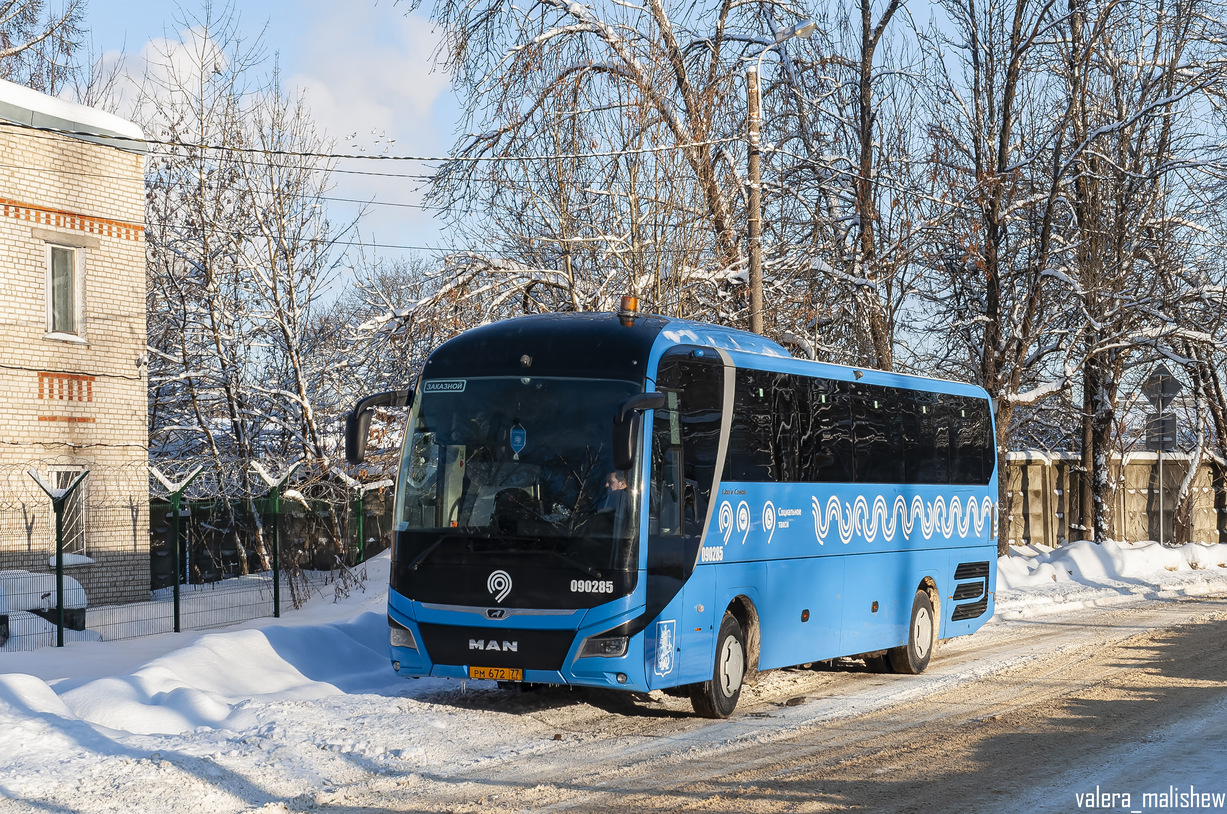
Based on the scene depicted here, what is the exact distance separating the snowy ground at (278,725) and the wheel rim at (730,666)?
0.40 m

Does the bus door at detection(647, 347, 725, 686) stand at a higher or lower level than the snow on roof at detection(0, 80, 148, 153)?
lower

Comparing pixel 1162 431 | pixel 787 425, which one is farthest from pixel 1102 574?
pixel 787 425

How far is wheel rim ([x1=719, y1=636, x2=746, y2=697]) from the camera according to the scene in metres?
10.9

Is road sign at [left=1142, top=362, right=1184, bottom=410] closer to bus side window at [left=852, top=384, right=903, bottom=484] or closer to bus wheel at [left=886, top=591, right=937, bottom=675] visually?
bus wheel at [left=886, top=591, right=937, bottom=675]

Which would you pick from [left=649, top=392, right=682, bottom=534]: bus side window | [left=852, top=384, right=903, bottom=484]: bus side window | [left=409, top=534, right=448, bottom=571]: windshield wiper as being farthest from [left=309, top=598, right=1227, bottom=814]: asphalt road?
[left=852, top=384, right=903, bottom=484]: bus side window

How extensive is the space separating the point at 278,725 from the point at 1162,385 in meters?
29.2

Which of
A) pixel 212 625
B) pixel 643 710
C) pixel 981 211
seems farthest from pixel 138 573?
pixel 981 211

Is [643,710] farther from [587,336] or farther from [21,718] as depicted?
[21,718]

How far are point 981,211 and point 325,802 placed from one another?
2014cm

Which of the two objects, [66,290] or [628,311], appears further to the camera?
[66,290]

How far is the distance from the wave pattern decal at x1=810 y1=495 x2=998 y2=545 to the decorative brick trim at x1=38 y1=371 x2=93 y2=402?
1424 centimetres

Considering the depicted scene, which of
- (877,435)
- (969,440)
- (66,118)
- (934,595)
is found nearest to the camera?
(877,435)

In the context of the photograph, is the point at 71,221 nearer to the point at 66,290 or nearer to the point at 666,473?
the point at 66,290

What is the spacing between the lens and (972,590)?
53.7ft
